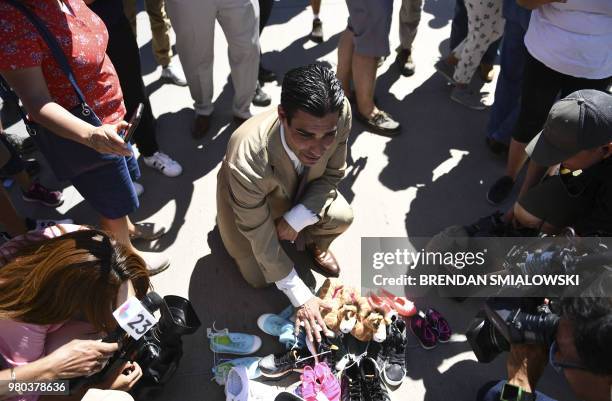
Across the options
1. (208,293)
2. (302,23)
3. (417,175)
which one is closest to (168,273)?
(208,293)

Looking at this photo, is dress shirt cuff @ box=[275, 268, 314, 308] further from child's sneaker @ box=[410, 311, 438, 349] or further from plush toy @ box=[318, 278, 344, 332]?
child's sneaker @ box=[410, 311, 438, 349]

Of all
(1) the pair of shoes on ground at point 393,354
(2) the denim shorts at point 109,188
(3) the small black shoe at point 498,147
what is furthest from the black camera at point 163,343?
(3) the small black shoe at point 498,147

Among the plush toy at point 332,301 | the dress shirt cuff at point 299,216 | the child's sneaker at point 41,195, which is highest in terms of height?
the dress shirt cuff at point 299,216

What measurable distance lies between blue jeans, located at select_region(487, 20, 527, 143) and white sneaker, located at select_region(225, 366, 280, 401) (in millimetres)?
2374

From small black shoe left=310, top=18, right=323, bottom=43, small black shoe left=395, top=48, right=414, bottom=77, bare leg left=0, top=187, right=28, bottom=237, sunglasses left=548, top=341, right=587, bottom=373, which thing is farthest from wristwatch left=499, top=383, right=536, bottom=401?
small black shoe left=310, top=18, right=323, bottom=43

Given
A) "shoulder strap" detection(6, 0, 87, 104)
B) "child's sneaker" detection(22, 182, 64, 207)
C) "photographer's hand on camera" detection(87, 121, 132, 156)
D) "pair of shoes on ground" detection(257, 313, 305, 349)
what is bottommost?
"pair of shoes on ground" detection(257, 313, 305, 349)

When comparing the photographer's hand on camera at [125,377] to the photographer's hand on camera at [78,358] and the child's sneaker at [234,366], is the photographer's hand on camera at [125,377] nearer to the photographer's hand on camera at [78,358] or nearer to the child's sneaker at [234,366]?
the photographer's hand on camera at [78,358]

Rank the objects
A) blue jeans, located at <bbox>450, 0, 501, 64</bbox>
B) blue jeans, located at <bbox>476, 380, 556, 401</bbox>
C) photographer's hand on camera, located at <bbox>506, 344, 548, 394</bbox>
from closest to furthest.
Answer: photographer's hand on camera, located at <bbox>506, 344, 548, 394</bbox>, blue jeans, located at <bbox>476, 380, 556, 401</bbox>, blue jeans, located at <bbox>450, 0, 501, 64</bbox>

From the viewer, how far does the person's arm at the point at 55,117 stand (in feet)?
5.49

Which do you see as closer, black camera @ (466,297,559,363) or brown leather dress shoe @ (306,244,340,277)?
black camera @ (466,297,559,363)

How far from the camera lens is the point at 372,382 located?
217 cm

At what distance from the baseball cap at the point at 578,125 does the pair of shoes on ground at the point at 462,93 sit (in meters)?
1.79

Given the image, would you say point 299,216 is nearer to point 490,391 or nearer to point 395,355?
point 395,355

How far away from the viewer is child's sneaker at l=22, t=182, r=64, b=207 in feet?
9.89
